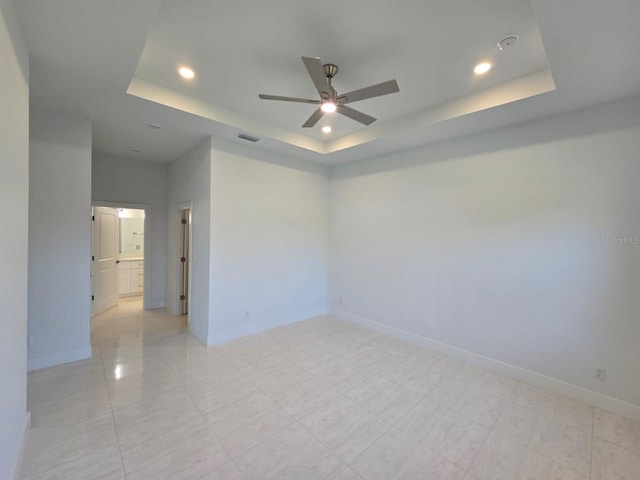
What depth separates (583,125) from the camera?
2.75 m

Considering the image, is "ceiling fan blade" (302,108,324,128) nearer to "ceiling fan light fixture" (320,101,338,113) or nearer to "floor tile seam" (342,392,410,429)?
"ceiling fan light fixture" (320,101,338,113)

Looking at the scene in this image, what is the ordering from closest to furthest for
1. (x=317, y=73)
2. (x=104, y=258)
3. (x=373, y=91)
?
(x=317, y=73) < (x=373, y=91) < (x=104, y=258)

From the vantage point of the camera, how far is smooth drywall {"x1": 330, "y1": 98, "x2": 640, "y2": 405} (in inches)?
101

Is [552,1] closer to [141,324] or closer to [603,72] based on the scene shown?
[603,72]

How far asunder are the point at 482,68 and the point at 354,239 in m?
3.07

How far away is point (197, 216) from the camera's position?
14.0 ft

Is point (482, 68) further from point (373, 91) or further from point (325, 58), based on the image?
point (325, 58)

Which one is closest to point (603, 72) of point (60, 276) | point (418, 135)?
point (418, 135)

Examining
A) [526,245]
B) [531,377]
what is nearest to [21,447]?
[531,377]

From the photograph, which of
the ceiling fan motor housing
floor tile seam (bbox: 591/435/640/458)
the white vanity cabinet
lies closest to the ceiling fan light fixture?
the ceiling fan motor housing

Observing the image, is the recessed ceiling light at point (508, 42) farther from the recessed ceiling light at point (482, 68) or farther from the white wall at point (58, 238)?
the white wall at point (58, 238)

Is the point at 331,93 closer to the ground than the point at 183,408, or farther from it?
farther from it

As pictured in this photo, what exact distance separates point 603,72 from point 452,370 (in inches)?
126

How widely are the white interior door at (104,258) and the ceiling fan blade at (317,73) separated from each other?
5055mm
